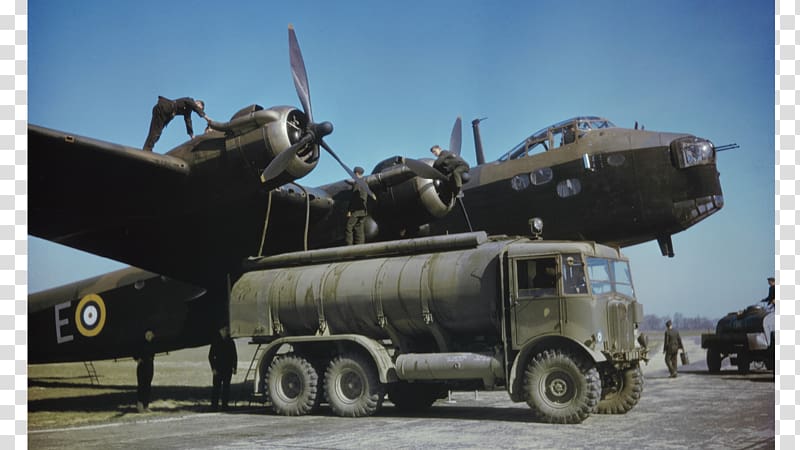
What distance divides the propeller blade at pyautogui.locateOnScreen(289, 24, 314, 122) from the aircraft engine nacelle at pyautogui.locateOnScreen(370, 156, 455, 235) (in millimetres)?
2432

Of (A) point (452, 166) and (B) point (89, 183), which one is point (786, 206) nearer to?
(A) point (452, 166)

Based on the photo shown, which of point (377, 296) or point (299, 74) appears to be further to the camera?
point (299, 74)

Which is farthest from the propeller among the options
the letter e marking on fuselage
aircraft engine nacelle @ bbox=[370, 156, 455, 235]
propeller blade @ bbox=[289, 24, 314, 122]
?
the letter e marking on fuselage

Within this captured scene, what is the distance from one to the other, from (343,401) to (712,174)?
25.4ft

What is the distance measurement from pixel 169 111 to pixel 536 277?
6.33 meters

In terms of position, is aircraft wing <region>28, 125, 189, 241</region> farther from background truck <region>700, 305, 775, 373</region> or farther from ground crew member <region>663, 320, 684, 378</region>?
background truck <region>700, 305, 775, 373</region>

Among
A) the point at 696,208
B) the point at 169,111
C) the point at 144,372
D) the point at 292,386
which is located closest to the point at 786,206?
the point at 696,208

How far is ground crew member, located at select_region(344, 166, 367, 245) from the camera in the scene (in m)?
14.5

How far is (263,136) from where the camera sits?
40.8 ft

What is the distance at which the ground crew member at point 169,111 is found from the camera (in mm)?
11797

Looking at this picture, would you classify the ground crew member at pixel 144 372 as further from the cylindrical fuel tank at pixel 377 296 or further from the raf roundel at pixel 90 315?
the cylindrical fuel tank at pixel 377 296

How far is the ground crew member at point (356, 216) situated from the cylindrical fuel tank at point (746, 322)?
13.2m

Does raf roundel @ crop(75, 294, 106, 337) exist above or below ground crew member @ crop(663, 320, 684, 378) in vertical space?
above

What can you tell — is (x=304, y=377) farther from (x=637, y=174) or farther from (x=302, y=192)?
(x=637, y=174)
